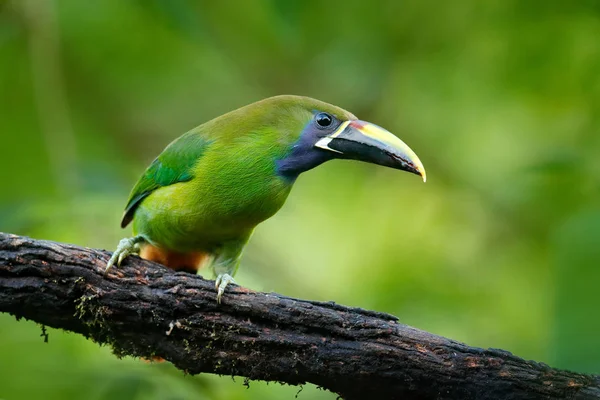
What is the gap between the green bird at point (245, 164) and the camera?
162 inches

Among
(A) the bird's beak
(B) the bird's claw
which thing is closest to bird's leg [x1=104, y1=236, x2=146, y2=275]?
(B) the bird's claw

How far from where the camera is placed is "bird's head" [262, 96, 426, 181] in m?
4.10

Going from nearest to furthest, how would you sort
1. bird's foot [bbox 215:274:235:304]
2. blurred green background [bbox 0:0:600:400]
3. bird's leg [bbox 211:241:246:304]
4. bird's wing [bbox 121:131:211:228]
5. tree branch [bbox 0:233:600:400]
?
1. tree branch [bbox 0:233:600:400]
2. bird's foot [bbox 215:274:235:304]
3. bird's wing [bbox 121:131:211:228]
4. bird's leg [bbox 211:241:246:304]
5. blurred green background [bbox 0:0:600:400]

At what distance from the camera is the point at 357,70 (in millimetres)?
7230

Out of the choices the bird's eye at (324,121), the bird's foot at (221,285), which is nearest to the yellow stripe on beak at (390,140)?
the bird's eye at (324,121)

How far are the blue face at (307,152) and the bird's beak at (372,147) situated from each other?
4 centimetres

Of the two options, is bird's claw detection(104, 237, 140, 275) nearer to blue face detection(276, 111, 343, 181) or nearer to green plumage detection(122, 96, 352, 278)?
green plumage detection(122, 96, 352, 278)

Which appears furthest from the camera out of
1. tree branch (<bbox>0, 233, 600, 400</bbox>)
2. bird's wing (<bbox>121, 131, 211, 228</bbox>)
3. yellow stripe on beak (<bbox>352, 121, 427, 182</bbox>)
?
bird's wing (<bbox>121, 131, 211, 228</bbox>)

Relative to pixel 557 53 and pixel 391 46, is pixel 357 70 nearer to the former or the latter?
pixel 391 46

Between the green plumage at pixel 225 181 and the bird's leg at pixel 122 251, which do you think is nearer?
the bird's leg at pixel 122 251

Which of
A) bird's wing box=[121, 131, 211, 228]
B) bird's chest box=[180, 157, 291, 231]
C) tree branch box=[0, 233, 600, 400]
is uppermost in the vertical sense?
bird's wing box=[121, 131, 211, 228]

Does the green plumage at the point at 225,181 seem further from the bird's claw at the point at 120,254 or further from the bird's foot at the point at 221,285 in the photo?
the bird's foot at the point at 221,285

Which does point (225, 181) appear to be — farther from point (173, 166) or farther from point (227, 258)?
point (227, 258)

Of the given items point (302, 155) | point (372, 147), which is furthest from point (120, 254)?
point (372, 147)
